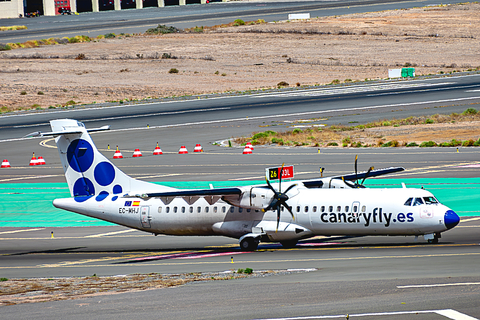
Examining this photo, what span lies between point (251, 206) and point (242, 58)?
10873cm

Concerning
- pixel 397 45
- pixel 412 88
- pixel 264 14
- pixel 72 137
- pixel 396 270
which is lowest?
pixel 396 270

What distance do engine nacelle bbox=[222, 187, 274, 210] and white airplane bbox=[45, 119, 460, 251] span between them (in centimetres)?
5

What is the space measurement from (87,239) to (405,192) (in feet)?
55.8

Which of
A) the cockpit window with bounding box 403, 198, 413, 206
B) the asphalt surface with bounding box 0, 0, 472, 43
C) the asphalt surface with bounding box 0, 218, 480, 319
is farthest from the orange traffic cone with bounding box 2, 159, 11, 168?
the asphalt surface with bounding box 0, 0, 472, 43

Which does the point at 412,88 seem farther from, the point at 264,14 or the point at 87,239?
the point at 264,14

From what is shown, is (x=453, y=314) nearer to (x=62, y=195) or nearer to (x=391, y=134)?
(x=62, y=195)

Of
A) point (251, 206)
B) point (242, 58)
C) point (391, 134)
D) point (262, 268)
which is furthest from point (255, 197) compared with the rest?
point (242, 58)

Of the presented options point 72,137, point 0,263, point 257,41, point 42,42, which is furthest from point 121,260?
point 42,42

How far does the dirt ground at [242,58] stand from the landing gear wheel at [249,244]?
259 ft

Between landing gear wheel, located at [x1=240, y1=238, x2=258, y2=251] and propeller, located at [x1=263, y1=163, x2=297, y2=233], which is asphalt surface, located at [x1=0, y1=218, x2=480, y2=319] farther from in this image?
propeller, located at [x1=263, y1=163, x2=297, y2=233]

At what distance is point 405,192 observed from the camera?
3027 centimetres

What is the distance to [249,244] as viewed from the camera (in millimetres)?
31953

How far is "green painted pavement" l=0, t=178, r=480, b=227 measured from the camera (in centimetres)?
4134

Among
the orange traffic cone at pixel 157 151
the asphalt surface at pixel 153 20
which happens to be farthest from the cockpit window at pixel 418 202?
the asphalt surface at pixel 153 20
